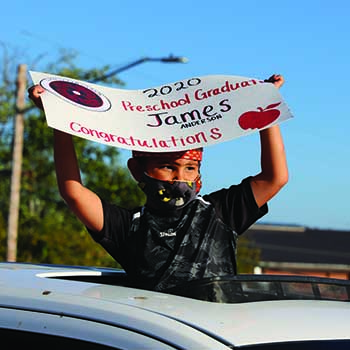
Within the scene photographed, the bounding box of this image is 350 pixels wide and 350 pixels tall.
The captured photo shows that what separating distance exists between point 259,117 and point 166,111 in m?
0.39

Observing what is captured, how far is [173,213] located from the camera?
11.7 ft

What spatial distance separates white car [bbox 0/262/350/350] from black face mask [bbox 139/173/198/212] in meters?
0.75

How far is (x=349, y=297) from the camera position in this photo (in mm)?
2938

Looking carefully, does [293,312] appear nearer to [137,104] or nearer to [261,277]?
[261,277]

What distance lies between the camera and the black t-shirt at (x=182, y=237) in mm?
3346

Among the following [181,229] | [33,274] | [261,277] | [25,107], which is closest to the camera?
[261,277]

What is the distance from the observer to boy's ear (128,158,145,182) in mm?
3723

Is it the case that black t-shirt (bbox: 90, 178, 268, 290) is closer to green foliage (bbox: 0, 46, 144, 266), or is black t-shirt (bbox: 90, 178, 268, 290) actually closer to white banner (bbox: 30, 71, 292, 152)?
white banner (bbox: 30, 71, 292, 152)

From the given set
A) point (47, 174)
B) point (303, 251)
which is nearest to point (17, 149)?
point (47, 174)

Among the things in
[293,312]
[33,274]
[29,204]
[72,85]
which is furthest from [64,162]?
[29,204]

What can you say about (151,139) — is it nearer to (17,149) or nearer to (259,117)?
(259,117)

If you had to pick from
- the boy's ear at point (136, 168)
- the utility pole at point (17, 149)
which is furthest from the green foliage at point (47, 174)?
the boy's ear at point (136, 168)

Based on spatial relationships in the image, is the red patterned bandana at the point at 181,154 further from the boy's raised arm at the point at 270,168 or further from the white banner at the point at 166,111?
the boy's raised arm at the point at 270,168

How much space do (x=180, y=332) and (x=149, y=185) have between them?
1.45 meters
